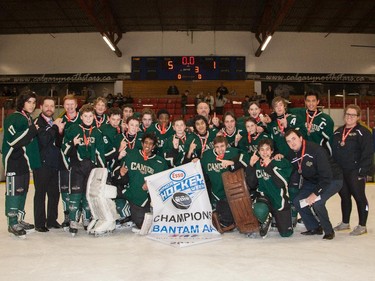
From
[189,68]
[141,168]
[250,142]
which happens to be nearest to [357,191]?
[250,142]

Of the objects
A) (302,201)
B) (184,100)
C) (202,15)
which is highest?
(202,15)

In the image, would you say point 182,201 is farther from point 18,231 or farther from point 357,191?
point 357,191

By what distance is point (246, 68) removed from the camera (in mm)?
18812

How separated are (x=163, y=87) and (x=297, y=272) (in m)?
16.7

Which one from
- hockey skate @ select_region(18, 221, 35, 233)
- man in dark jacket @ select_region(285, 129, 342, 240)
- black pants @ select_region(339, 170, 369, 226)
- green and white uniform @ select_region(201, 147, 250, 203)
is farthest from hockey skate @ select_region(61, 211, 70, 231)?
black pants @ select_region(339, 170, 369, 226)

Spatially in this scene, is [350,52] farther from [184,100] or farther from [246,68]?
[184,100]

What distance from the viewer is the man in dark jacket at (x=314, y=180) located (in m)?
4.06

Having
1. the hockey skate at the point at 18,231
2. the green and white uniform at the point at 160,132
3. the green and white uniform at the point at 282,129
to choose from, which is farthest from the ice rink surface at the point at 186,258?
the green and white uniform at the point at 160,132

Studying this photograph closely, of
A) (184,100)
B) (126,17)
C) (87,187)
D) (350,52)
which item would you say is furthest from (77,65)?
(87,187)

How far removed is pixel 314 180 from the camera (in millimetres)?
4281

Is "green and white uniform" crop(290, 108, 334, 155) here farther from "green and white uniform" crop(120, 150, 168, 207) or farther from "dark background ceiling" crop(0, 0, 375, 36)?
"dark background ceiling" crop(0, 0, 375, 36)

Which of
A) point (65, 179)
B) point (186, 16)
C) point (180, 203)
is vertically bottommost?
point (180, 203)

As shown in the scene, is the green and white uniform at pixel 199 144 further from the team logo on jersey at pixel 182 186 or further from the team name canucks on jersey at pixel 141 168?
the team name canucks on jersey at pixel 141 168

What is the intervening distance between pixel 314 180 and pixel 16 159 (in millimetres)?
3538
